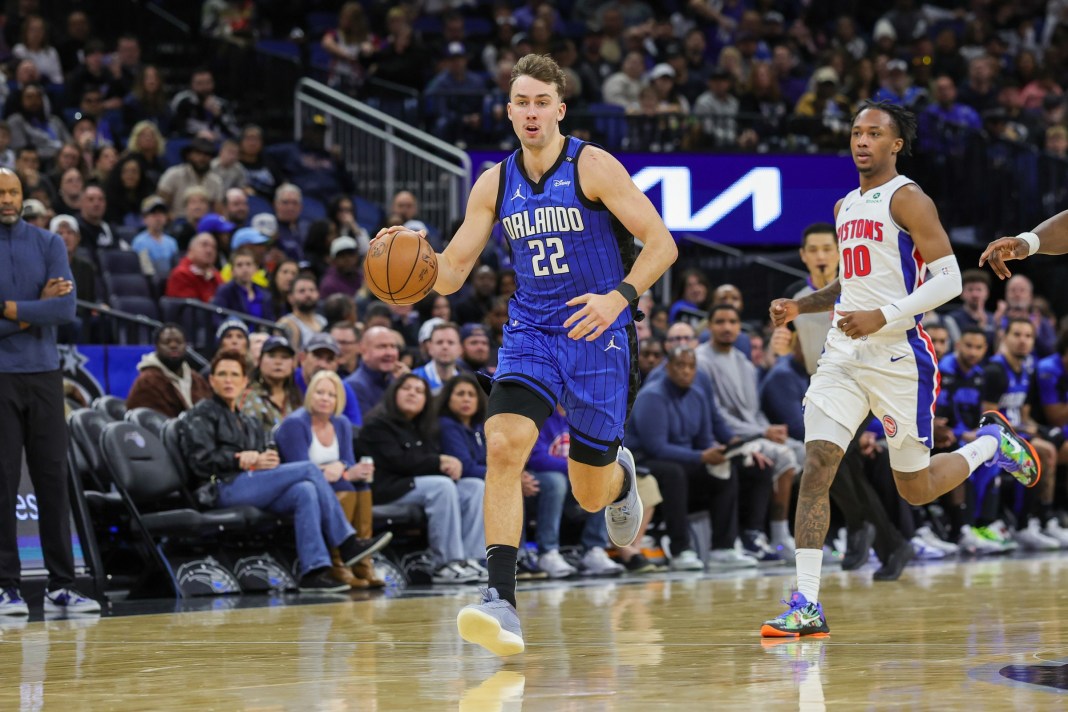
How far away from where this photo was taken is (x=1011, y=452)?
768 centimetres

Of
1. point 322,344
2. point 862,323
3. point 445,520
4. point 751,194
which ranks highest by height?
point 751,194

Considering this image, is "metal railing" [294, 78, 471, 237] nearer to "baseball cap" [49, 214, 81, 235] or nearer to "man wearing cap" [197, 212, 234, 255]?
"man wearing cap" [197, 212, 234, 255]

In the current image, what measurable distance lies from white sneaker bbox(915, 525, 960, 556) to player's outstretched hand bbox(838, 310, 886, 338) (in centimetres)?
648

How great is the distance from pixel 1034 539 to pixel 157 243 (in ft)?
25.0

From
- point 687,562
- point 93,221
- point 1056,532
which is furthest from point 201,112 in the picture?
point 1056,532

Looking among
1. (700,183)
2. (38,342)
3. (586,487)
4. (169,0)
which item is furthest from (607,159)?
(169,0)

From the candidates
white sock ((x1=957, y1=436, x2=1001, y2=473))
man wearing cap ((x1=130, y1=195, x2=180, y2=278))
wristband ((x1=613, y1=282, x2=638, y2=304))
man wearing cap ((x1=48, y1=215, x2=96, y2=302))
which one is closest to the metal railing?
man wearing cap ((x1=130, y1=195, x2=180, y2=278))

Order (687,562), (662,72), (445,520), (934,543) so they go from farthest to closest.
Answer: (662,72) < (934,543) < (687,562) < (445,520)

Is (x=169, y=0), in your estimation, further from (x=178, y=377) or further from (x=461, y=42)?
(x=178, y=377)

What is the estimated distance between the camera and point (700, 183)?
17062 millimetres

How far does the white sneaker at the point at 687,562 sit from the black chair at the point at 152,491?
3182 millimetres

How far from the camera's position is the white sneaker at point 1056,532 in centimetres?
1298

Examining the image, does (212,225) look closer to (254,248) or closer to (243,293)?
(254,248)

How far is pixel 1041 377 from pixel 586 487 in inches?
329
